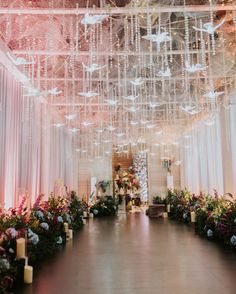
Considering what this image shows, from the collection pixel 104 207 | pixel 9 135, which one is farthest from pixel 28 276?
pixel 104 207

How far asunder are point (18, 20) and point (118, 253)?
4.24 metres

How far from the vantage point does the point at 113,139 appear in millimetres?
13344

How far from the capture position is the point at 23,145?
621 centimetres

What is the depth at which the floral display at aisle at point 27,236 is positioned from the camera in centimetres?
332

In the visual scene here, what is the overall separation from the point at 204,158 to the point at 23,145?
6.20m

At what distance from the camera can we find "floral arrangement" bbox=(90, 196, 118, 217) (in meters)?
12.5

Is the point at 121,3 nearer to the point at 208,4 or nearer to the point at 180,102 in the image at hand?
Answer: the point at 208,4

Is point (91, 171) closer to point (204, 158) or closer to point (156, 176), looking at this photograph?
point (156, 176)

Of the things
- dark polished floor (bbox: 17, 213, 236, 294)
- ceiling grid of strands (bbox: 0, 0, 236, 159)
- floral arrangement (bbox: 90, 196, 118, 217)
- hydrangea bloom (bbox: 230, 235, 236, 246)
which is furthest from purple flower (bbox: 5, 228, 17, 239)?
floral arrangement (bbox: 90, 196, 118, 217)

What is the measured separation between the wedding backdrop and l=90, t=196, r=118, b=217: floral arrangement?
7.59 ft

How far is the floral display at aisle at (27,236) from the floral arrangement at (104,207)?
18.2ft

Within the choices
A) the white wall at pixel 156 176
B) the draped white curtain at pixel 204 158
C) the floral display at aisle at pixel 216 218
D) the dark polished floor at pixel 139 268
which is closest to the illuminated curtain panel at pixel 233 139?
the floral display at aisle at pixel 216 218

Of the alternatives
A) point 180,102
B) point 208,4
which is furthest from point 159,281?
point 180,102

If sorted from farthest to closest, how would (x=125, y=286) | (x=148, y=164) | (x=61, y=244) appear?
(x=148, y=164)
(x=61, y=244)
(x=125, y=286)
